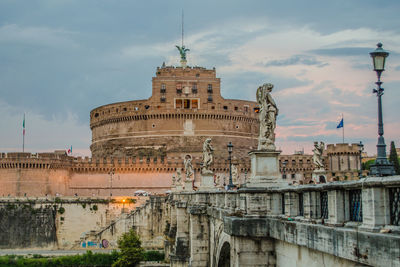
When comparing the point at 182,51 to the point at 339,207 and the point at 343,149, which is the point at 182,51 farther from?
the point at 339,207

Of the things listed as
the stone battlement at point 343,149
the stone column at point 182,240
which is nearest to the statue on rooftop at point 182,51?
the stone battlement at point 343,149

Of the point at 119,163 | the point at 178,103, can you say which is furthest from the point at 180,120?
the point at 119,163

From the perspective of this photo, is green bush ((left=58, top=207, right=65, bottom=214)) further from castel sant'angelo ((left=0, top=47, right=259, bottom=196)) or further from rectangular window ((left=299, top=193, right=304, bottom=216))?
rectangular window ((left=299, top=193, right=304, bottom=216))

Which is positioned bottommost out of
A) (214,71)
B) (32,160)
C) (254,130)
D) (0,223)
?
(0,223)

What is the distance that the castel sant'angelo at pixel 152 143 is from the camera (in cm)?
7219

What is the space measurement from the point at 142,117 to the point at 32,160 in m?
20.8

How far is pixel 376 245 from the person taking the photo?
6.91 metres

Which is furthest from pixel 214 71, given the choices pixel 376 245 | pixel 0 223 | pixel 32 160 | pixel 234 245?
pixel 376 245

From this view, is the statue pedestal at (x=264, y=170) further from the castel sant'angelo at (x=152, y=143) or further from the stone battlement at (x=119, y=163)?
the stone battlement at (x=119, y=163)

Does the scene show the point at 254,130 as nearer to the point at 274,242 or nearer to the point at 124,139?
the point at 124,139

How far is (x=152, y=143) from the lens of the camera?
283 ft

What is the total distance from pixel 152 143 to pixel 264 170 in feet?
242

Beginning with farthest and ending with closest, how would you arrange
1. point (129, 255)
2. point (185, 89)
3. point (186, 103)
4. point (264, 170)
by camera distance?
point (185, 89)
point (186, 103)
point (129, 255)
point (264, 170)

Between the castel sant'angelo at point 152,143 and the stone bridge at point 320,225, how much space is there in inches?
2383
